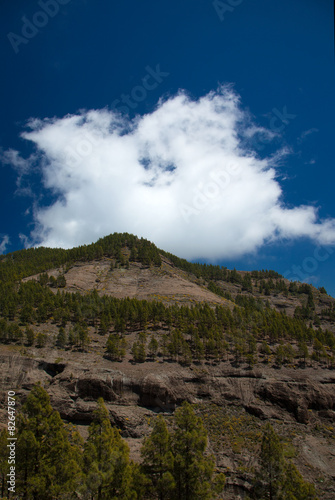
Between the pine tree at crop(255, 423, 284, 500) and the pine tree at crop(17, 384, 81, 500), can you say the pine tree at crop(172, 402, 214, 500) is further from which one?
the pine tree at crop(17, 384, 81, 500)

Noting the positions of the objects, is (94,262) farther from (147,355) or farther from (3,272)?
(147,355)

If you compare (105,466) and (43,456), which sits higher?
(43,456)

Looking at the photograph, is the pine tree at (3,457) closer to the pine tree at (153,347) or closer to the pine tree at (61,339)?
the pine tree at (61,339)

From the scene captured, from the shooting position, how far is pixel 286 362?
241 ft

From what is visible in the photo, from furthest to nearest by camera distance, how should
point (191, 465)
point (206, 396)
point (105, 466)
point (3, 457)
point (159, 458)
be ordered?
point (206, 396) < point (159, 458) < point (191, 465) < point (3, 457) < point (105, 466)

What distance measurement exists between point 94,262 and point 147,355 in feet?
295

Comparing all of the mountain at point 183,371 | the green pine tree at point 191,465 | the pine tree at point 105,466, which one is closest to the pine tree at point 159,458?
the green pine tree at point 191,465

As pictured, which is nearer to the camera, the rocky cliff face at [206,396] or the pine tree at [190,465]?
the pine tree at [190,465]

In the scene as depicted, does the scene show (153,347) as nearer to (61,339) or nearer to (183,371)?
(183,371)

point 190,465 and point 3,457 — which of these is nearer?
point 3,457

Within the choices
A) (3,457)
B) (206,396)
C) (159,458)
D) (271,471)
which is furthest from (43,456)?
(206,396)

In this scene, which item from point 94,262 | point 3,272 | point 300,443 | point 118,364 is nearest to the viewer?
point 300,443

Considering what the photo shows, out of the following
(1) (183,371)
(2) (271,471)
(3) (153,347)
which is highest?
(3) (153,347)

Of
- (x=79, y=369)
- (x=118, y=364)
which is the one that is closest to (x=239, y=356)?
(x=118, y=364)
